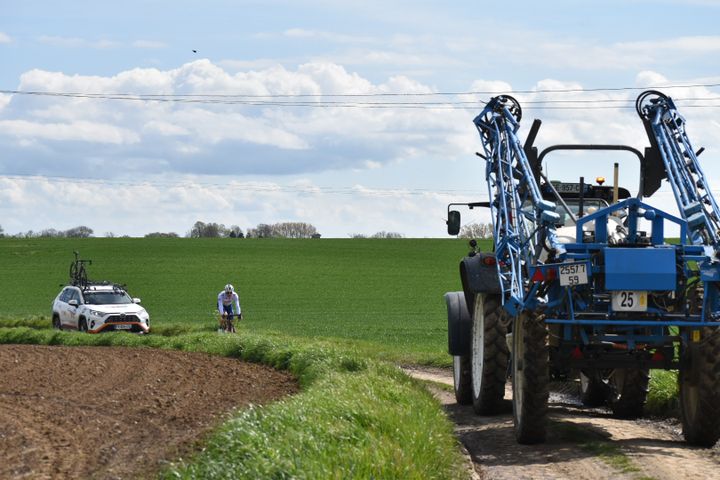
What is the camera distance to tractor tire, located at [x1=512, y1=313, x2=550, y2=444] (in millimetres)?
11156

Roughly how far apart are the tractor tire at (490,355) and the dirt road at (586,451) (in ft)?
0.79

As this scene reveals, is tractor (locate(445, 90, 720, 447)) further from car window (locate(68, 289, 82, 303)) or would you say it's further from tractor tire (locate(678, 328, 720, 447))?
car window (locate(68, 289, 82, 303))

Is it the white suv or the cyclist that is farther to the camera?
the white suv

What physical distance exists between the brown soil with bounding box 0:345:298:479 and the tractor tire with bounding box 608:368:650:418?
421 centimetres

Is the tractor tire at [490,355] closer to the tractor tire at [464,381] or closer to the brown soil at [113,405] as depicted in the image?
the tractor tire at [464,381]

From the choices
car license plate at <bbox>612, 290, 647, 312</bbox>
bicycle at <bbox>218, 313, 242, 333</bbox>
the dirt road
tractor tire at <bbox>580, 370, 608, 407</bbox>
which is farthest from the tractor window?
bicycle at <bbox>218, 313, 242, 333</bbox>

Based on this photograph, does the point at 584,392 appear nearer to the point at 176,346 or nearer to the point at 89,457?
the point at 89,457

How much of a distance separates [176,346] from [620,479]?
17239mm

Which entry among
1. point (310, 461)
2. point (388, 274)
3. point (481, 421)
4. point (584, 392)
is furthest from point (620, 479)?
point (388, 274)

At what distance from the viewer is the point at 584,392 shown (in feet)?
52.7

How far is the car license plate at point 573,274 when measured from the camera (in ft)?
35.6

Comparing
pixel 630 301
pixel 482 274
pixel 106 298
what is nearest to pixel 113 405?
pixel 482 274

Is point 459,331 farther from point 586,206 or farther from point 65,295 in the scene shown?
point 65,295

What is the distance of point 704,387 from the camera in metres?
11.2
